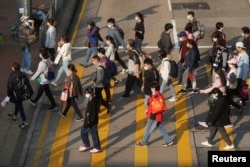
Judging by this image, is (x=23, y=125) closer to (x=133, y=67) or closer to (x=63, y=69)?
(x=63, y=69)

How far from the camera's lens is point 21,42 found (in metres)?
19.5

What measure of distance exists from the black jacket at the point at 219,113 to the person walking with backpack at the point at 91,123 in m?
2.57

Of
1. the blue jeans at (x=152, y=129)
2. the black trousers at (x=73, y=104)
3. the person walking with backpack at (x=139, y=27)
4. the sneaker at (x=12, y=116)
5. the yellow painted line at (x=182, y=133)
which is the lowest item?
the yellow painted line at (x=182, y=133)

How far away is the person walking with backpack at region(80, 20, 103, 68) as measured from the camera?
56.0ft

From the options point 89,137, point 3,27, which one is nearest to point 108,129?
point 89,137

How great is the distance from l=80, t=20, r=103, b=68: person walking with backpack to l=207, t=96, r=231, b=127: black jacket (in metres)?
5.86

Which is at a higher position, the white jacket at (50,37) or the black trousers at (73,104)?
the white jacket at (50,37)

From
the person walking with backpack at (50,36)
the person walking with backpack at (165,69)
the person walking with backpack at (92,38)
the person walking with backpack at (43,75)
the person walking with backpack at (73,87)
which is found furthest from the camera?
the person walking with backpack at (50,36)

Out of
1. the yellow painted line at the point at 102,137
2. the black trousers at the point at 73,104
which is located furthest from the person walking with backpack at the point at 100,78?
the black trousers at the point at 73,104

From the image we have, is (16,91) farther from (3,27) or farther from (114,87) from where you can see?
(3,27)

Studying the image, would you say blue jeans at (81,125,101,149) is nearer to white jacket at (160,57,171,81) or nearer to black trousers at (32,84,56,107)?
black trousers at (32,84,56,107)

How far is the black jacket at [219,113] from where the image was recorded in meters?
12.1

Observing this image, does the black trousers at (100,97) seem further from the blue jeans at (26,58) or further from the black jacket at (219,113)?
the blue jeans at (26,58)

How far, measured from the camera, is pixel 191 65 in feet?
49.3
